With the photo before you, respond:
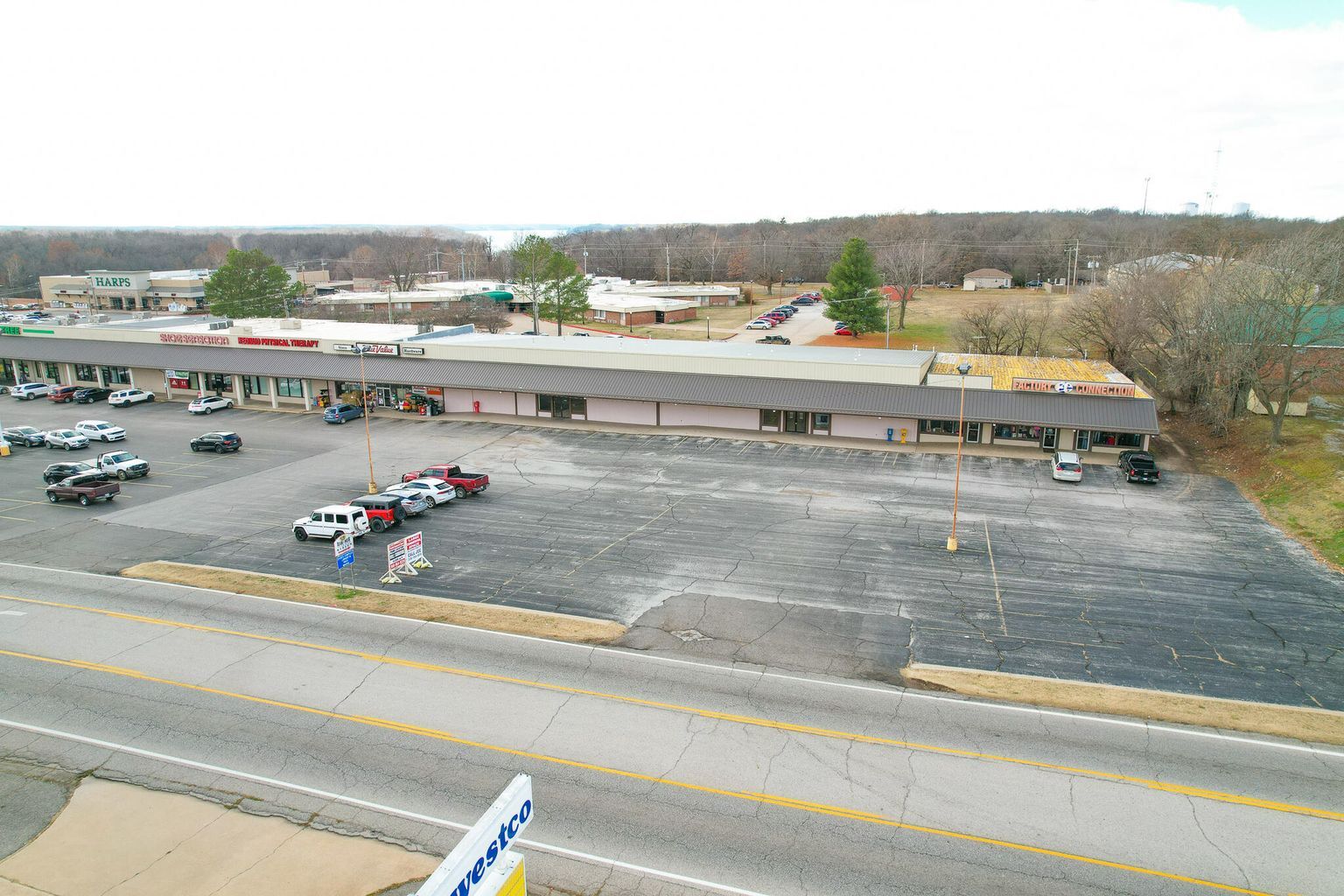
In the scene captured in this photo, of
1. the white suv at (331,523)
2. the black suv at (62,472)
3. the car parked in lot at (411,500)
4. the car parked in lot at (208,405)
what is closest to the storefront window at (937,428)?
the car parked in lot at (411,500)

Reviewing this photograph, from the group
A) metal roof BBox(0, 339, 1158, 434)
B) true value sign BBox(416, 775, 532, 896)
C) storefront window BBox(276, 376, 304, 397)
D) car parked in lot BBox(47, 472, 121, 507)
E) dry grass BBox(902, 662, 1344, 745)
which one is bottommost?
dry grass BBox(902, 662, 1344, 745)

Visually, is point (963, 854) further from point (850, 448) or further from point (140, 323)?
point (140, 323)

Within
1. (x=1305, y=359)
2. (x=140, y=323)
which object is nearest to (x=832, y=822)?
(x=1305, y=359)

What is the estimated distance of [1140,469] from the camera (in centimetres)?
4400

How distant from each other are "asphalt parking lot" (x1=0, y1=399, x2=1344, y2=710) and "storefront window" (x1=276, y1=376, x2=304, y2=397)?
47.6ft

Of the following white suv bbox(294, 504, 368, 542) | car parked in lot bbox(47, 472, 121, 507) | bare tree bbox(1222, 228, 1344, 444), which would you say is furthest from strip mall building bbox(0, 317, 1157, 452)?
white suv bbox(294, 504, 368, 542)

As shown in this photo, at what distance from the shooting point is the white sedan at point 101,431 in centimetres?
5575

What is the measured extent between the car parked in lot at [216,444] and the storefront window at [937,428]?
45.1 metres

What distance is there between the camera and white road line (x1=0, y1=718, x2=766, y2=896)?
Result: 52.9 feet

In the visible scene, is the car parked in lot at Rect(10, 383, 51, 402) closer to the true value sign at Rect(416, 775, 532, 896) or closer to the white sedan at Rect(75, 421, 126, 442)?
the white sedan at Rect(75, 421, 126, 442)

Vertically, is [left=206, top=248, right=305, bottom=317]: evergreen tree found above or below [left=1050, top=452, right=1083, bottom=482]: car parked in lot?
above

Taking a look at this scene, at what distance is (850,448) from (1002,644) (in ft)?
86.7

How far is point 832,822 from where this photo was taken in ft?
58.2

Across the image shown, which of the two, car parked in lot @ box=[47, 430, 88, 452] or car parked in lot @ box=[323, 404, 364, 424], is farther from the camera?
car parked in lot @ box=[323, 404, 364, 424]
